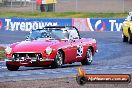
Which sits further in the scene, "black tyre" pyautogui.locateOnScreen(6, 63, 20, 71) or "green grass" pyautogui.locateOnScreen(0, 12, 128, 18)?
"green grass" pyautogui.locateOnScreen(0, 12, 128, 18)

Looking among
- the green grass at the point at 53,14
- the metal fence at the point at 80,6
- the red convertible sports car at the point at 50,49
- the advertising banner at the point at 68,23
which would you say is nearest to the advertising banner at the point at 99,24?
the advertising banner at the point at 68,23

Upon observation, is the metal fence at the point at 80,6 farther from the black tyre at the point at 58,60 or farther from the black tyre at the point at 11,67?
the black tyre at the point at 11,67

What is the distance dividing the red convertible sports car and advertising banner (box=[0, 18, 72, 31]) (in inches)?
1037

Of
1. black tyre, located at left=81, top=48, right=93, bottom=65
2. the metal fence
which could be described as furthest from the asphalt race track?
the metal fence

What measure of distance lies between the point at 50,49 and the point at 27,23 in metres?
29.8

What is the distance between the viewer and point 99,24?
45.5 meters

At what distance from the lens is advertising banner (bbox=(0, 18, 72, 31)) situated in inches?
1802

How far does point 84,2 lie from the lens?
61.4 meters

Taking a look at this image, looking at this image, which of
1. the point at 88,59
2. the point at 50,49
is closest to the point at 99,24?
the point at 88,59

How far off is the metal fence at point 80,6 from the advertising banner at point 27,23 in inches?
503

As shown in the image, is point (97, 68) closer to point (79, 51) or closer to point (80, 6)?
point (79, 51)

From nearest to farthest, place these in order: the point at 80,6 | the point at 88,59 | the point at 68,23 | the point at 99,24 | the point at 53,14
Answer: the point at 88,59
the point at 99,24
the point at 68,23
the point at 53,14
the point at 80,6

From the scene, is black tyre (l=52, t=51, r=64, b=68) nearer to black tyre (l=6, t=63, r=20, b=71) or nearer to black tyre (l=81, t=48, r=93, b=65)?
black tyre (l=6, t=63, r=20, b=71)

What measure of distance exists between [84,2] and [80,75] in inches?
2160
